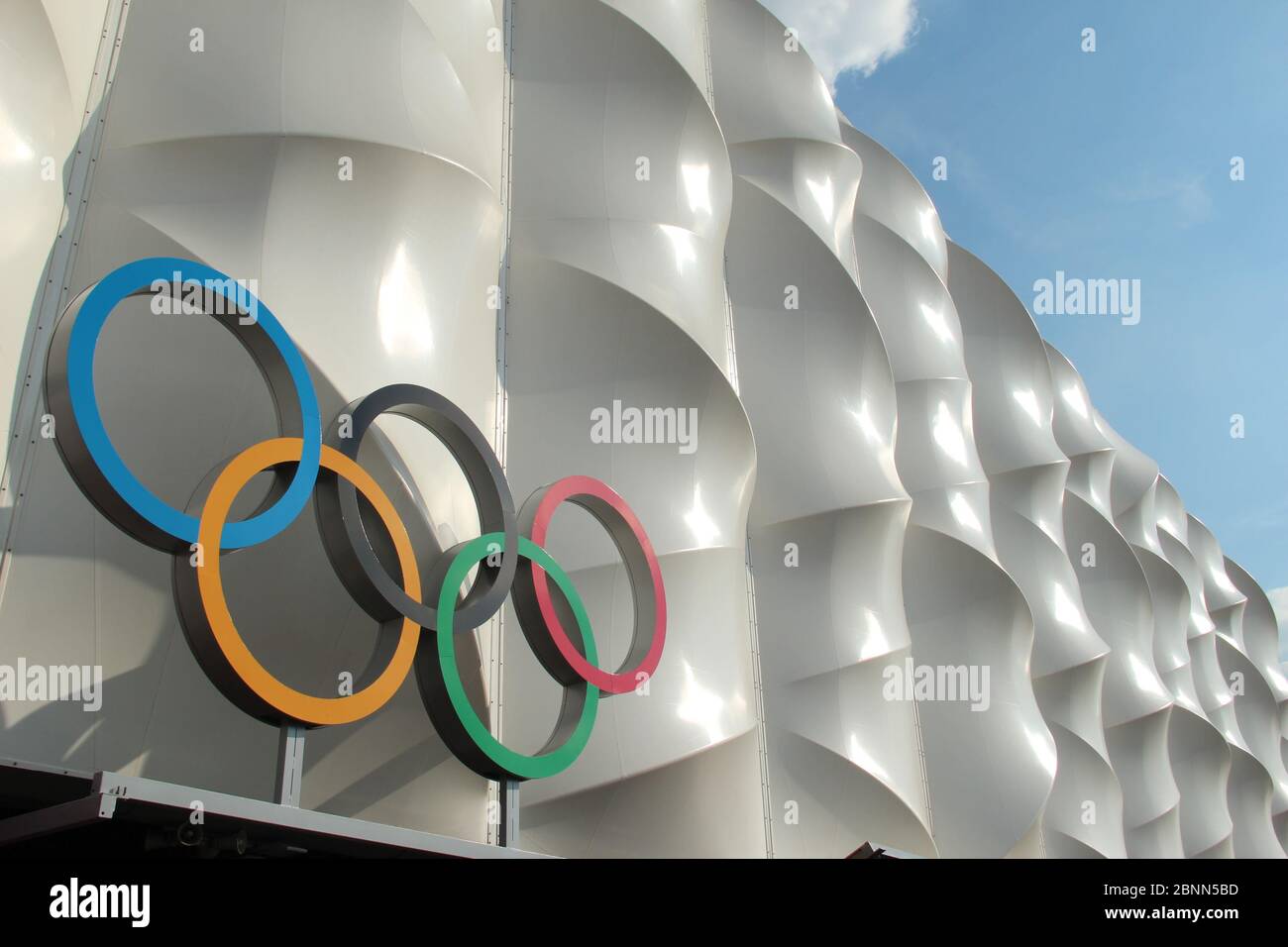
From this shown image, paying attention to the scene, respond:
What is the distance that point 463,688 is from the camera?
10000 mm

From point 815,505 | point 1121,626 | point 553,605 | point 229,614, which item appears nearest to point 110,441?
point 229,614

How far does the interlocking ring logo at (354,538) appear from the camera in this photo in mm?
7340

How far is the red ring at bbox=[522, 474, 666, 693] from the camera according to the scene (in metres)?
10.4

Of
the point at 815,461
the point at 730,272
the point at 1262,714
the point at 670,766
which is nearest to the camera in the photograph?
the point at 670,766

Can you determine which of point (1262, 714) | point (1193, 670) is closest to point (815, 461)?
point (1193, 670)

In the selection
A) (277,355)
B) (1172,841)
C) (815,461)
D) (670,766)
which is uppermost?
(815,461)

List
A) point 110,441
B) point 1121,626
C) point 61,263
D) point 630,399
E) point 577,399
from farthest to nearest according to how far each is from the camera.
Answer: point 1121,626
point 630,399
point 577,399
point 61,263
point 110,441

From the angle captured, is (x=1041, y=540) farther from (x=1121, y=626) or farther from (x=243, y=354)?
(x=243, y=354)

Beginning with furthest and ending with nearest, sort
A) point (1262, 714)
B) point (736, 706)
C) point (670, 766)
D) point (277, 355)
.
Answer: point (1262, 714) → point (736, 706) → point (670, 766) → point (277, 355)

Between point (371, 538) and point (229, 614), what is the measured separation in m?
1.35

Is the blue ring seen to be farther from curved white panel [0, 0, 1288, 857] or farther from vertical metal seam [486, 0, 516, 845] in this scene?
vertical metal seam [486, 0, 516, 845]

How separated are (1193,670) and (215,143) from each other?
36.0 metres

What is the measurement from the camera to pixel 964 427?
78.6 feet
